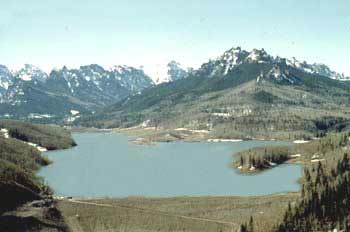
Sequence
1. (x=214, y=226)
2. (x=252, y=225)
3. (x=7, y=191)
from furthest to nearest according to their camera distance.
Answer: (x=7, y=191), (x=214, y=226), (x=252, y=225)

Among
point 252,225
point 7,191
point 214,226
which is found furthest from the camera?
point 7,191

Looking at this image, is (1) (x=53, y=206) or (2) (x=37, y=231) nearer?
(2) (x=37, y=231)

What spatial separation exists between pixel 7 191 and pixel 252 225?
79.3 meters

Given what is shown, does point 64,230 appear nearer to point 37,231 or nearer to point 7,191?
point 37,231

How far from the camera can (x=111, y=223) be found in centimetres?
18838

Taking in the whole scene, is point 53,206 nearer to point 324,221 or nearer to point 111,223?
point 111,223

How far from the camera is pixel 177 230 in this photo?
Answer: 18138cm

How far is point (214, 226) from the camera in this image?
184 metres

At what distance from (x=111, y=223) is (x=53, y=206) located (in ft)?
74.1

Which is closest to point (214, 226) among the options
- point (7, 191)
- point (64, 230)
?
point (64, 230)

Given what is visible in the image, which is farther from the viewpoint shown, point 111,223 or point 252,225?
point 111,223

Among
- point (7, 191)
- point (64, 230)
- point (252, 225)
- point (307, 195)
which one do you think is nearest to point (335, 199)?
point (307, 195)

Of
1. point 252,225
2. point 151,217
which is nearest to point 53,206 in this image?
point 151,217

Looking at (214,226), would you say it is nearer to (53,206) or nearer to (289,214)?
(289,214)
